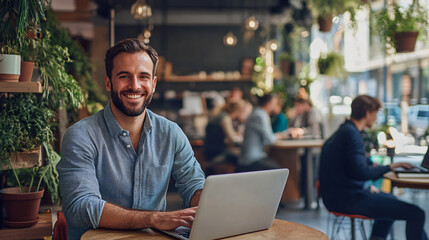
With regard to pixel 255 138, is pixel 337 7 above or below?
above

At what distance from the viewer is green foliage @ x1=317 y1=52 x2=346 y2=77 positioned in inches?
255

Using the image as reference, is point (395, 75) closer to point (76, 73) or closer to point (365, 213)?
point (365, 213)

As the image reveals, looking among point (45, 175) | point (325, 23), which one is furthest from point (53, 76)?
point (325, 23)

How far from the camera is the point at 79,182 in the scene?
180cm

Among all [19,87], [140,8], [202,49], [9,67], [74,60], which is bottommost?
[19,87]

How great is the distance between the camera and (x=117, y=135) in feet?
6.62

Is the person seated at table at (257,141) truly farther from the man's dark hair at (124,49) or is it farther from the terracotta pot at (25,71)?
the man's dark hair at (124,49)

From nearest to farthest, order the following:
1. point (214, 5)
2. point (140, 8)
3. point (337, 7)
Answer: point (140, 8) < point (337, 7) < point (214, 5)

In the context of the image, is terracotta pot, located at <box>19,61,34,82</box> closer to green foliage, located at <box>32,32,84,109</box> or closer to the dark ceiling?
green foliage, located at <box>32,32,84,109</box>

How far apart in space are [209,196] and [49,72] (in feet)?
5.95

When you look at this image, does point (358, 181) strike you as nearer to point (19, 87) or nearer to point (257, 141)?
point (257, 141)

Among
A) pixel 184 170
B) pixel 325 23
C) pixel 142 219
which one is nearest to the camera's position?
pixel 142 219

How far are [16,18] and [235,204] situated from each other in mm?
1616

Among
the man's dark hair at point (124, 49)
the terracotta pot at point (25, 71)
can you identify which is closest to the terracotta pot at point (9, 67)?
the terracotta pot at point (25, 71)
